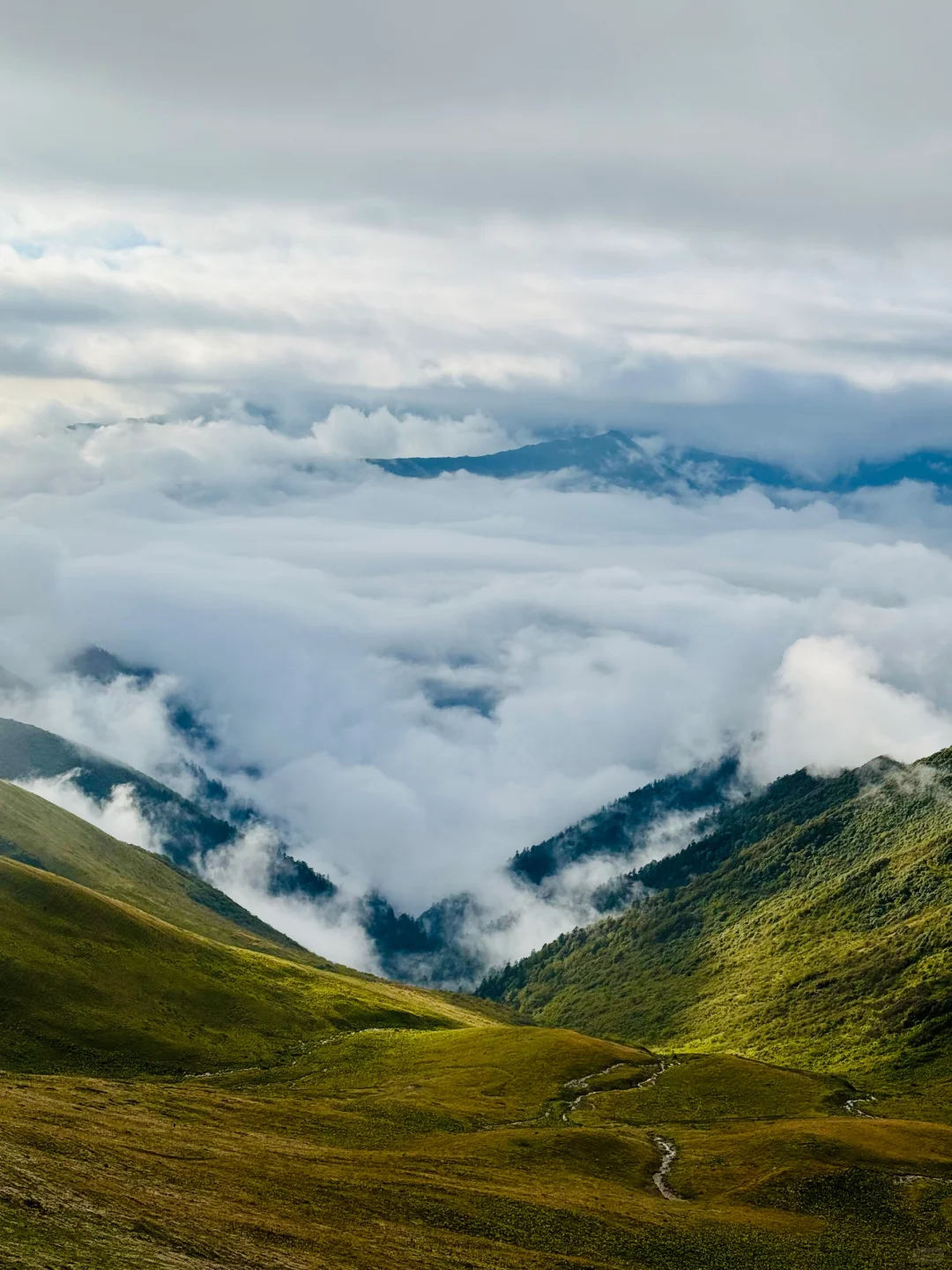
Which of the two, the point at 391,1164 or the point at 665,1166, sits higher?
the point at 391,1164

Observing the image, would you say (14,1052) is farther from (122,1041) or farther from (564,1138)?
(564,1138)

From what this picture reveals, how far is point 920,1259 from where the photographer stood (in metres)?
110

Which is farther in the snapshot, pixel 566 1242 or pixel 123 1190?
pixel 566 1242

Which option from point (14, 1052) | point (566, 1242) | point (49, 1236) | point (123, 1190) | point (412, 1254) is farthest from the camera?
point (14, 1052)

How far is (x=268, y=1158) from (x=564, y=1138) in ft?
167

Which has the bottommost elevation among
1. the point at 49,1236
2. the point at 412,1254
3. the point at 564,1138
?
the point at 564,1138

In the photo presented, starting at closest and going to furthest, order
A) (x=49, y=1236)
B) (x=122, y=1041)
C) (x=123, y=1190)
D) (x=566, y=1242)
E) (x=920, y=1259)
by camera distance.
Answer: (x=49, y=1236) < (x=123, y=1190) < (x=566, y=1242) < (x=920, y=1259) < (x=122, y=1041)

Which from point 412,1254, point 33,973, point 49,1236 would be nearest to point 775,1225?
point 412,1254

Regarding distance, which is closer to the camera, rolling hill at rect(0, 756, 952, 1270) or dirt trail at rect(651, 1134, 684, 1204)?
rolling hill at rect(0, 756, 952, 1270)

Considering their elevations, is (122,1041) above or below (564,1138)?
below

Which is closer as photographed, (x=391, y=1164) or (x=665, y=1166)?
(x=391, y=1164)

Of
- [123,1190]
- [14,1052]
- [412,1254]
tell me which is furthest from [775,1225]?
[14,1052]

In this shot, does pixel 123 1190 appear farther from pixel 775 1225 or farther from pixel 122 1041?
pixel 122 1041

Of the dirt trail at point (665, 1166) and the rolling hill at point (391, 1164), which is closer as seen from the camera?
the rolling hill at point (391, 1164)
